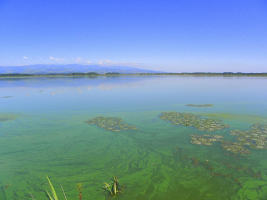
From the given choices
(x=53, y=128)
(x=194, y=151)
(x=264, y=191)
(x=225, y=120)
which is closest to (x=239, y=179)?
(x=264, y=191)

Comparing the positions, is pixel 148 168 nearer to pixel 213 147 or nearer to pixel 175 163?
pixel 175 163

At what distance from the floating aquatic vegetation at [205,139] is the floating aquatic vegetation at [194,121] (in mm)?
745

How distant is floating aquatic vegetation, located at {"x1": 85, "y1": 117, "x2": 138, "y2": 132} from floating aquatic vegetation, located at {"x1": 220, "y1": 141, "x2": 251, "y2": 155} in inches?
136

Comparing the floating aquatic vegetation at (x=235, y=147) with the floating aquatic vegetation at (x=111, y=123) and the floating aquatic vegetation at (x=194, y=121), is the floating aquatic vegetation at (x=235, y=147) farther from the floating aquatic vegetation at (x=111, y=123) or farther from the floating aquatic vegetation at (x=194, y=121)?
the floating aquatic vegetation at (x=111, y=123)

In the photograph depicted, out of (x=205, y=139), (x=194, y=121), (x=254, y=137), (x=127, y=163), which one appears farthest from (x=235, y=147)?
(x=127, y=163)

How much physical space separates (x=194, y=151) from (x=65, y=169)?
12.3 feet

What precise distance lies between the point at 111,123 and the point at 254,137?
18.9 ft

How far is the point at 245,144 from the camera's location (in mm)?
5676

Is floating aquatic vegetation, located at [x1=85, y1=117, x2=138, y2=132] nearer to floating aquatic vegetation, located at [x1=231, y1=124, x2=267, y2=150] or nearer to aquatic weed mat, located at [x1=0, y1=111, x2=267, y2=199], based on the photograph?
aquatic weed mat, located at [x1=0, y1=111, x2=267, y2=199]

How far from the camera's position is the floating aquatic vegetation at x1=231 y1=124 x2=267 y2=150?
221 inches

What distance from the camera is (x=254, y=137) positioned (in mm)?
6219

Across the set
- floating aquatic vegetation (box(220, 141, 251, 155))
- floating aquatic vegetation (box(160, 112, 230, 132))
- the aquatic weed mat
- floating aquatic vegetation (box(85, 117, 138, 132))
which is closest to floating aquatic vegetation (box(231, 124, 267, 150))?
floating aquatic vegetation (box(220, 141, 251, 155))

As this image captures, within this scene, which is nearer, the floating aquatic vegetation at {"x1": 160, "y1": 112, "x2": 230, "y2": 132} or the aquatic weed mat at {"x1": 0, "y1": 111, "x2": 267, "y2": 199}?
the aquatic weed mat at {"x1": 0, "y1": 111, "x2": 267, "y2": 199}

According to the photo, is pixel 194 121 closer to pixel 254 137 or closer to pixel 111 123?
pixel 254 137
